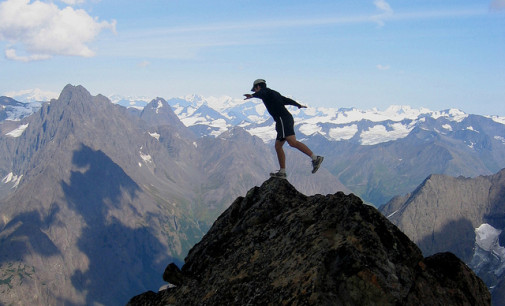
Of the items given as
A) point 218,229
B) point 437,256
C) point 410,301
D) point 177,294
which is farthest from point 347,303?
point 218,229

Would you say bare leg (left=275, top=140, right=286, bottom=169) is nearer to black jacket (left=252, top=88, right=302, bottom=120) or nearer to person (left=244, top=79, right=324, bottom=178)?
person (left=244, top=79, right=324, bottom=178)

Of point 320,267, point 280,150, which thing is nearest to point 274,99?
point 280,150

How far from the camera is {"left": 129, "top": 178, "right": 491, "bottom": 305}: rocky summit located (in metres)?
12.1

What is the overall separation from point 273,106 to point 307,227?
8667 millimetres

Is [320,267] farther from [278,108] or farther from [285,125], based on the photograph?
[278,108]

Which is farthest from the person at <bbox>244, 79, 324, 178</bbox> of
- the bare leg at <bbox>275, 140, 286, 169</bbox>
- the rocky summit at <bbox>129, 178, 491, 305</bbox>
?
the rocky summit at <bbox>129, 178, 491, 305</bbox>

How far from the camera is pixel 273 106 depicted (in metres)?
22.3

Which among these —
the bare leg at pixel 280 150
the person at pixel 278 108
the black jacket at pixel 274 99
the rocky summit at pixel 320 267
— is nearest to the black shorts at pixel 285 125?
the person at pixel 278 108

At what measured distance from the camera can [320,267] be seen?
41.2 ft

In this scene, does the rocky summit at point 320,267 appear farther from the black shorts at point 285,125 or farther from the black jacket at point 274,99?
the black jacket at point 274,99

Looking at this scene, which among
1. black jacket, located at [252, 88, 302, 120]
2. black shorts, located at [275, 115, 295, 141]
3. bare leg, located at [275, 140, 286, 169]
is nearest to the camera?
black jacket, located at [252, 88, 302, 120]

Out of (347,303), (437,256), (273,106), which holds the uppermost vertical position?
(273,106)

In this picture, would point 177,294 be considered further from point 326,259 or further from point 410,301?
point 410,301

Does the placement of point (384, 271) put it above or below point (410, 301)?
above
